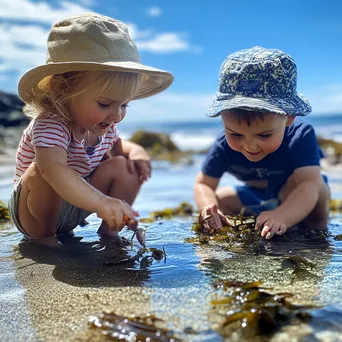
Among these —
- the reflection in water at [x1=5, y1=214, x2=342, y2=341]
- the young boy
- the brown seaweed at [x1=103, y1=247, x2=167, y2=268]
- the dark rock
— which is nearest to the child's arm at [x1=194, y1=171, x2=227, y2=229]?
the young boy

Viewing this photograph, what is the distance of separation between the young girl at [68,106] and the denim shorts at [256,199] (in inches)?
59.6

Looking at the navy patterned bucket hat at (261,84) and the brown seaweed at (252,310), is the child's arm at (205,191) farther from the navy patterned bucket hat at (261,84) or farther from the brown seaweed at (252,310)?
the brown seaweed at (252,310)

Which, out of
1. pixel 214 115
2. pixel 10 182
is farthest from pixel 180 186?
pixel 214 115

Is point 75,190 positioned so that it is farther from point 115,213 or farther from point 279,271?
→ point 279,271

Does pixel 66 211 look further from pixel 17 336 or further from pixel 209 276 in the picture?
pixel 17 336

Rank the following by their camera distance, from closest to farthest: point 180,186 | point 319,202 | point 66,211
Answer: point 66,211 < point 319,202 < point 180,186

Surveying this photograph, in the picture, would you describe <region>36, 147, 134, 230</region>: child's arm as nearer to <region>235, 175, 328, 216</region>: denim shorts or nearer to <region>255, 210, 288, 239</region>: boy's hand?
<region>255, 210, 288, 239</region>: boy's hand

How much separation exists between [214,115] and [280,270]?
3.73 feet

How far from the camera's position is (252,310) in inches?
58.8

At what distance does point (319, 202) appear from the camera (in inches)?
135

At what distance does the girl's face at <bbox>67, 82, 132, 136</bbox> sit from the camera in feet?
8.56

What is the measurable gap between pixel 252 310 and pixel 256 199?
2.65m

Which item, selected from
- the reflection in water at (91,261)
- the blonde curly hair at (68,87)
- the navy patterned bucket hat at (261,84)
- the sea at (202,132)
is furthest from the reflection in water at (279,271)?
the sea at (202,132)

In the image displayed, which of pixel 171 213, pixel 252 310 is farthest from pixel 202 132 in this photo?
pixel 252 310
